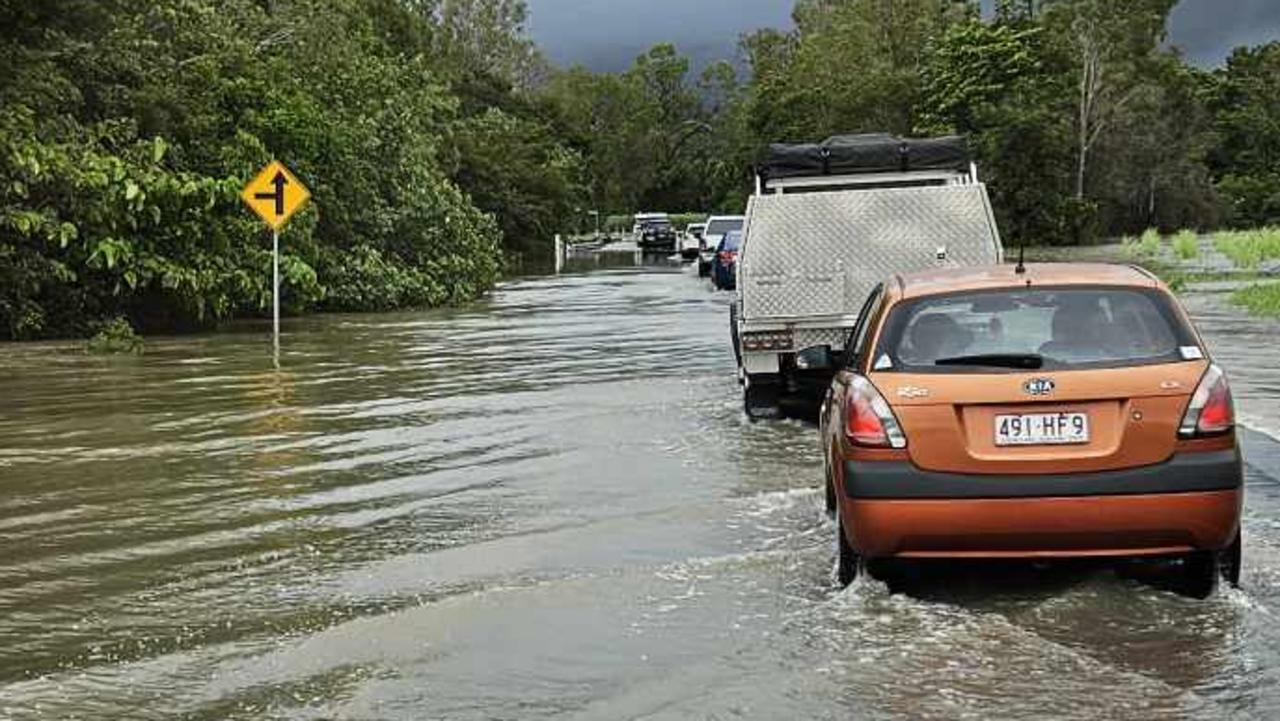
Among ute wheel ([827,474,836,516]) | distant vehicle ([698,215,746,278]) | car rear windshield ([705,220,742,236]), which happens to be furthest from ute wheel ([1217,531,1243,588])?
car rear windshield ([705,220,742,236])

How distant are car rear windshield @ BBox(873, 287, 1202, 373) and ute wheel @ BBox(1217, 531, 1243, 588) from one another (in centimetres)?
85

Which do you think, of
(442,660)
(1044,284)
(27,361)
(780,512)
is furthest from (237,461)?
(27,361)

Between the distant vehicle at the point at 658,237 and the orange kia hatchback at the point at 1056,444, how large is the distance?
A: 6881cm

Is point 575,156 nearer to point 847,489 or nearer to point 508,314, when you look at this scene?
point 508,314

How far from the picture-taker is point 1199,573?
6.53m

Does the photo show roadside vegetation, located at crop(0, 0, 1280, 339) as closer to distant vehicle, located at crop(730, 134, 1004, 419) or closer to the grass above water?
the grass above water

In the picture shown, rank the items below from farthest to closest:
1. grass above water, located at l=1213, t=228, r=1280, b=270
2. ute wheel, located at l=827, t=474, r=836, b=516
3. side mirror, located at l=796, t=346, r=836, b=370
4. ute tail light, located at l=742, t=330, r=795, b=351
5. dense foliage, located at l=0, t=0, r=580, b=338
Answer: grass above water, located at l=1213, t=228, r=1280, b=270 → dense foliage, located at l=0, t=0, r=580, b=338 → ute tail light, located at l=742, t=330, r=795, b=351 → side mirror, located at l=796, t=346, r=836, b=370 → ute wheel, located at l=827, t=474, r=836, b=516

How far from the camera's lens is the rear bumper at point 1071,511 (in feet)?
20.4

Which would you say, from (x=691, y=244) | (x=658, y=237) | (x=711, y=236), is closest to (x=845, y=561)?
(x=711, y=236)

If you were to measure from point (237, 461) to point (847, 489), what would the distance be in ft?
20.5

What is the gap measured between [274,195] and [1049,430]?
1621 cm

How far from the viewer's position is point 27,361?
19.9 metres

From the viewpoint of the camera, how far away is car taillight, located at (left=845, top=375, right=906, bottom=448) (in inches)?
255

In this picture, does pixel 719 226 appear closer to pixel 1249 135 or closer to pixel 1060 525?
pixel 1060 525
